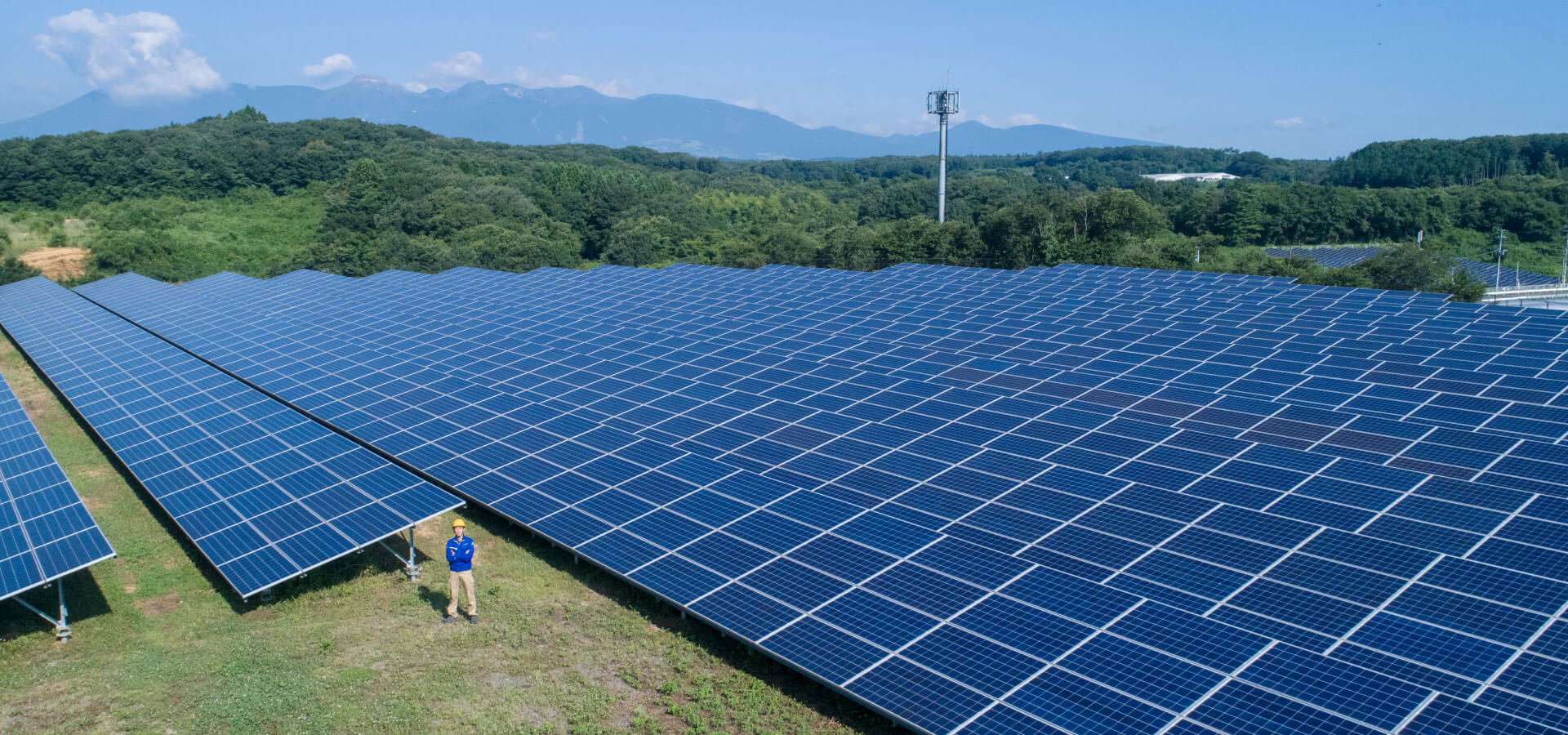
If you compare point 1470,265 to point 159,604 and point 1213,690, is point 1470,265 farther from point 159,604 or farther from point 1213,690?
point 159,604

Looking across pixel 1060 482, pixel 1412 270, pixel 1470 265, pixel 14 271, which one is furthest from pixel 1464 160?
pixel 14 271

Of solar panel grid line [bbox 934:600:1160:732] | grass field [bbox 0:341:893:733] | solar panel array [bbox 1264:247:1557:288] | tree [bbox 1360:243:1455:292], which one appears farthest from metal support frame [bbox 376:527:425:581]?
solar panel array [bbox 1264:247:1557:288]

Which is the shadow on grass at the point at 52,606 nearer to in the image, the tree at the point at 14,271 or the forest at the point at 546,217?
the forest at the point at 546,217

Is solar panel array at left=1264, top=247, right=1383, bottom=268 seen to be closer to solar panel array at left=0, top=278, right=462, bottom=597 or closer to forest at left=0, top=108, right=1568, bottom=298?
forest at left=0, top=108, right=1568, bottom=298

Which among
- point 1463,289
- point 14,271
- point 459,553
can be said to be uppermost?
point 14,271

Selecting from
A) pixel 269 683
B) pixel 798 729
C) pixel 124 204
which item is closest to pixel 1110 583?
pixel 798 729

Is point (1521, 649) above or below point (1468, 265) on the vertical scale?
above

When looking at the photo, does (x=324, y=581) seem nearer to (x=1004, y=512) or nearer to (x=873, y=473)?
(x=873, y=473)
